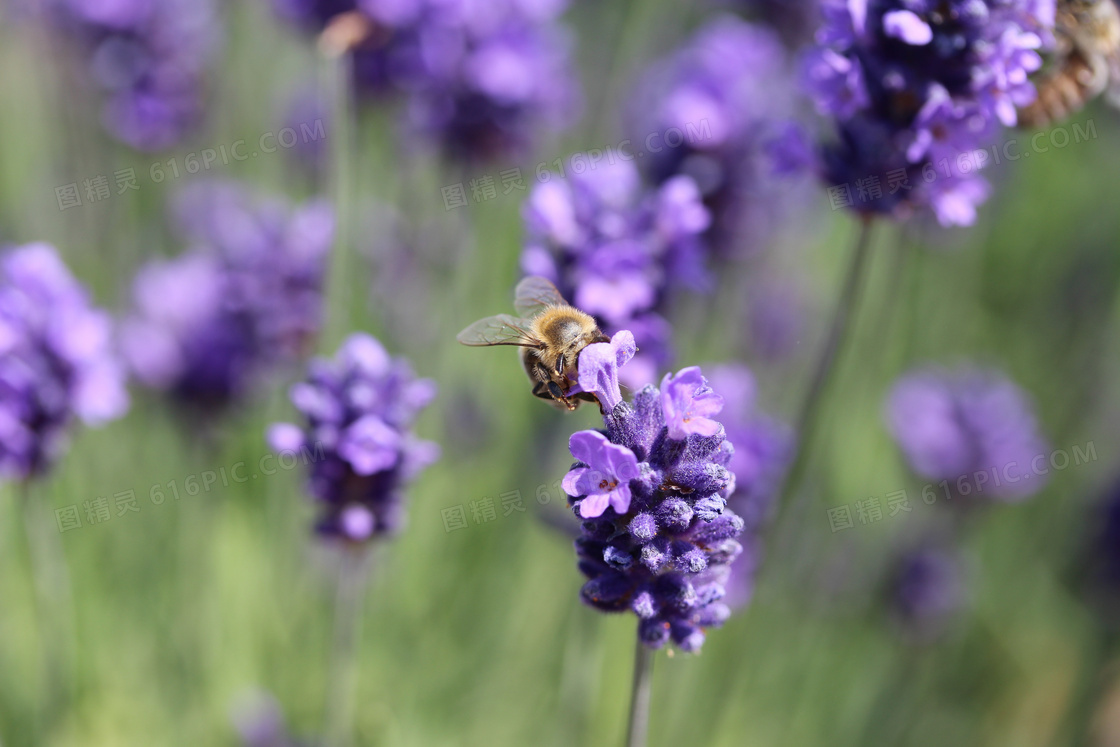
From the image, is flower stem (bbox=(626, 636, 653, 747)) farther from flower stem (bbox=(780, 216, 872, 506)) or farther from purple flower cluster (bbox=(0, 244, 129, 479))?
purple flower cluster (bbox=(0, 244, 129, 479))

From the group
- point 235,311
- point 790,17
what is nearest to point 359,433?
point 235,311

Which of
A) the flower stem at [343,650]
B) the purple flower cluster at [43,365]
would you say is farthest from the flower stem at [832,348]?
the purple flower cluster at [43,365]

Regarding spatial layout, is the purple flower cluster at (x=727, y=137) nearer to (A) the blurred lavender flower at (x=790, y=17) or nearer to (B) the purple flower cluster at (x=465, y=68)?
(B) the purple flower cluster at (x=465, y=68)

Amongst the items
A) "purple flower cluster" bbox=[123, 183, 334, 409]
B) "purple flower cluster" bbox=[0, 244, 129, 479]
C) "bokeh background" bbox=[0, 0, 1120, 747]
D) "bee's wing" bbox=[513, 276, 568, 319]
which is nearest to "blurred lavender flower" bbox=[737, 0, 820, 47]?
"bokeh background" bbox=[0, 0, 1120, 747]

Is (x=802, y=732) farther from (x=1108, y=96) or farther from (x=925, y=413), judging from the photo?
(x=1108, y=96)

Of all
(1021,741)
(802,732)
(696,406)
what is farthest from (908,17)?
(1021,741)
